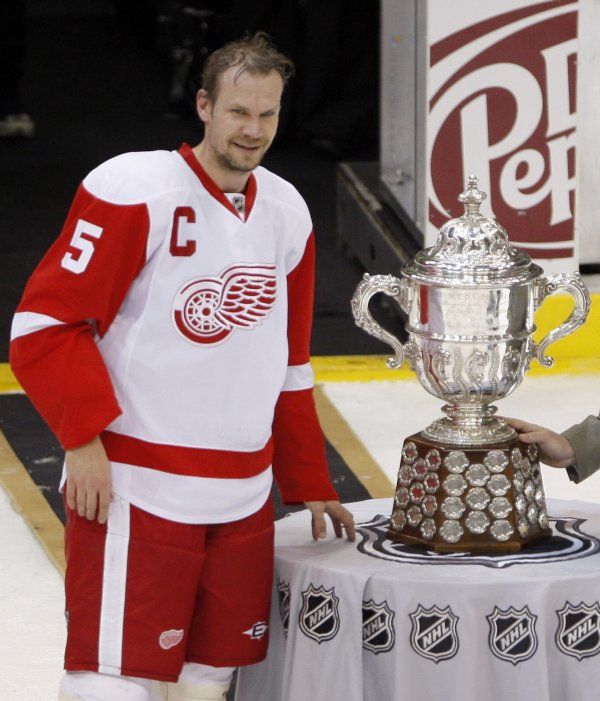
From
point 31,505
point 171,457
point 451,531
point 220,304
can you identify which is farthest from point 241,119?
point 31,505

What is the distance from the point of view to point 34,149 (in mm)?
10992

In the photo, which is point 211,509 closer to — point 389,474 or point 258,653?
point 258,653

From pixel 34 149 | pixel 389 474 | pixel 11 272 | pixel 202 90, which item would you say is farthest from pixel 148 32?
pixel 202 90

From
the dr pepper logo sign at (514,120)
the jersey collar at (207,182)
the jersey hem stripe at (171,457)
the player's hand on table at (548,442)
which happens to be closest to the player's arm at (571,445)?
the player's hand on table at (548,442)

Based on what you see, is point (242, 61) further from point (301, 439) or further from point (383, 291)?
point (301, 439)

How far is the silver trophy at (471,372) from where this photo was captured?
326cm

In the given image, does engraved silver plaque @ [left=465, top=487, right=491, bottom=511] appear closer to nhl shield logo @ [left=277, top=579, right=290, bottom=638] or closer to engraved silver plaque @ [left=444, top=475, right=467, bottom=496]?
engraved silver plaque @ [left=444, top=475, right=467, bottom=496]

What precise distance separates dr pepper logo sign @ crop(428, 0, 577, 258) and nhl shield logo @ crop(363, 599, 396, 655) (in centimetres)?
361

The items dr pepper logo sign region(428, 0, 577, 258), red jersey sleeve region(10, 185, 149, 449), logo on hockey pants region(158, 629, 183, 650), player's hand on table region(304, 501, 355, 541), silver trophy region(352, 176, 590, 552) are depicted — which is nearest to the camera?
red jersey sleeve region(10, 185, 149, 449)

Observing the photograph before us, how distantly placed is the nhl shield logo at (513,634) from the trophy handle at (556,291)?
50cm

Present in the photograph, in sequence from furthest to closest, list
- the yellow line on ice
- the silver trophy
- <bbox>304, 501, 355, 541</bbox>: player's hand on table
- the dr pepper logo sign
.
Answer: the dr pepper logo sign, the yellow line on ice, <bbox>304, 501, 355, 541</bbox>: player's hand on table, the silver trophy

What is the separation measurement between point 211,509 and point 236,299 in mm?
373

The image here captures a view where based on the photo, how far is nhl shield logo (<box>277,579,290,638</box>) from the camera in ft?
10.8

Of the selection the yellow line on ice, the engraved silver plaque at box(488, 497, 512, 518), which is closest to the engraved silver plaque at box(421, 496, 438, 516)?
the engraved silver plaque at box(488, 497, 512, 518)
